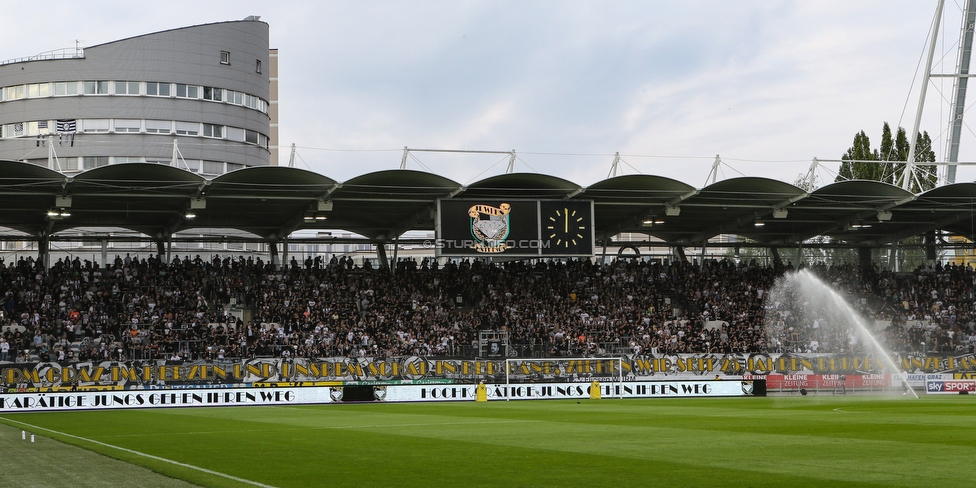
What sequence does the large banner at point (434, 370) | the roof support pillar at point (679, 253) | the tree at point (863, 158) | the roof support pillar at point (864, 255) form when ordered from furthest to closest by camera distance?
the tree at point (863, 158), the roof support pillar at point (864, 255), the roof support pillar at point (679, 253), the large banner at point (434, 370)

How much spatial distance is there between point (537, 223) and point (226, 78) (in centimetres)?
4991

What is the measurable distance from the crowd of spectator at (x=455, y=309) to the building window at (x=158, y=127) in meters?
36.3

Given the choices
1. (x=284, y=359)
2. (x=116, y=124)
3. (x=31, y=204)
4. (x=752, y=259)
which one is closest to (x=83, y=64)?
(x=116, y=124)

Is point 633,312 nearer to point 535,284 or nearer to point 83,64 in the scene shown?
point 535,284

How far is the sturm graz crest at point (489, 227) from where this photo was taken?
1821 inches

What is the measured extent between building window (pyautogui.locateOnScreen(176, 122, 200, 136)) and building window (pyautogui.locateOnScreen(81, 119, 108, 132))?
231 inches

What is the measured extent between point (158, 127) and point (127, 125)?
98.2 inches

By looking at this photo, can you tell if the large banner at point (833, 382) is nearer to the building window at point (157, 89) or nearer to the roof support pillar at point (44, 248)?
the roof support pillar at point (44, 248)

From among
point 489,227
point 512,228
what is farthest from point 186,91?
point 512,228

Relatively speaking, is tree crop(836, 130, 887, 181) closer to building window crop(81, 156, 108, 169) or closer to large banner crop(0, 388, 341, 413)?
large banner crop(0, 388, 341, 413)

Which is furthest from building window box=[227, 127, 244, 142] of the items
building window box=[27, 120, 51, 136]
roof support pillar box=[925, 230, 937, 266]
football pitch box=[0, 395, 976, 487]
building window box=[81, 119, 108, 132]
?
football pitch box=[0, 395, 976, 487]

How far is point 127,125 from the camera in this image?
8331 centimetres

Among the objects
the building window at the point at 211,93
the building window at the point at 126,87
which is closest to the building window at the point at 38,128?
the building window at the point at 126,87

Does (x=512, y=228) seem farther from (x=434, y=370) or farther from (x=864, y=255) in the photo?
(x=864, y=255)
